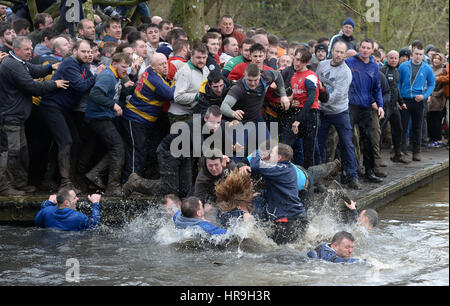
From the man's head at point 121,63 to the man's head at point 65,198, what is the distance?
192cm

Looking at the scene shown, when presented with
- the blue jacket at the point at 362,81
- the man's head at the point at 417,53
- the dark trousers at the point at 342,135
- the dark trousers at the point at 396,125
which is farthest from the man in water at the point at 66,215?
the man's head at the point at 417,53

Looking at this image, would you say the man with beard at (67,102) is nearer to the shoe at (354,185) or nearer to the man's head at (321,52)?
the shoe at (354,185)

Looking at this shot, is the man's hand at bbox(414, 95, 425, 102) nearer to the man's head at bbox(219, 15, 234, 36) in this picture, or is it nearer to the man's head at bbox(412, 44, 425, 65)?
the man's head at bbox(412, 44, 425, 65)

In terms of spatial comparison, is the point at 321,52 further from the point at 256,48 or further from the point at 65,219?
the point at 65,219

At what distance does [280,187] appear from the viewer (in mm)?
8789

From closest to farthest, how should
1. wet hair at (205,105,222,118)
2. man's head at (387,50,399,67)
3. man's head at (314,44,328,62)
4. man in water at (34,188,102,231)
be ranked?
wet hair at (205,105,222,118)
man in water at (34,188,102,231)
man's head at (314,44,328,62)
man's head at (387,50,399,67)

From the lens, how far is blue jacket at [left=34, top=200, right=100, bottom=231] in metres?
9.71

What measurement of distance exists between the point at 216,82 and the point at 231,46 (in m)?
2.41

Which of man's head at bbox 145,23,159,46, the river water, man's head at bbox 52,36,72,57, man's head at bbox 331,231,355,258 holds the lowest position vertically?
the river water

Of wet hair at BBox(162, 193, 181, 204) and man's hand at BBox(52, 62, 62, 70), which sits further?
man's hand at BBox(52, 62, 62, 70)

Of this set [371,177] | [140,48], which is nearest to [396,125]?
[371,177]

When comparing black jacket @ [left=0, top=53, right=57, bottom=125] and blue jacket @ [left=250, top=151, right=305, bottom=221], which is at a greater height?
black jacket @ [left=0, top=53, right=57, bottom=125]

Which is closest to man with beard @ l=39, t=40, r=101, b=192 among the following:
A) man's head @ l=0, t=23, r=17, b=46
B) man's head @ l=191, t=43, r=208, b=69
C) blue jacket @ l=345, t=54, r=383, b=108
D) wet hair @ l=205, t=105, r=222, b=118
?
man's head @ l=0, t=23, r=17, b=46

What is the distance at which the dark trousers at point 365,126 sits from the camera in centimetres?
1245
